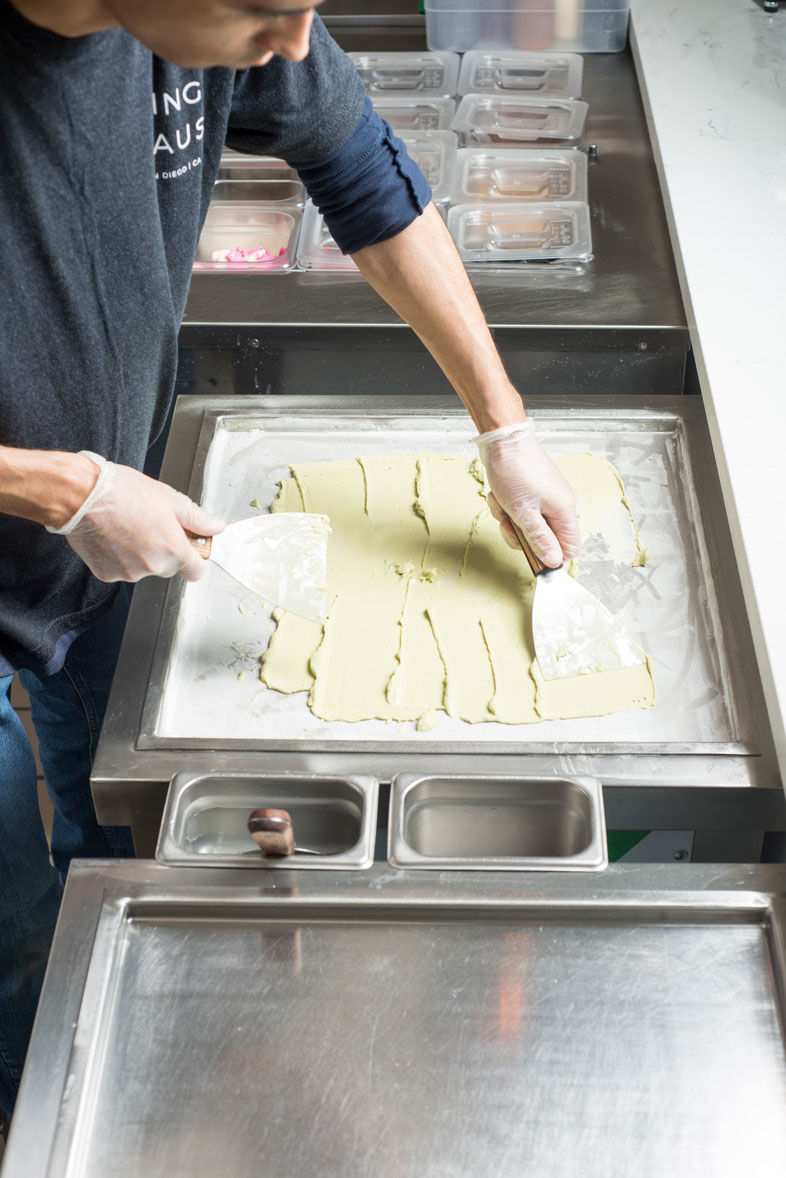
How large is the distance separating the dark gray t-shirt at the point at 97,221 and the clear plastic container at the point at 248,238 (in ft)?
2.24

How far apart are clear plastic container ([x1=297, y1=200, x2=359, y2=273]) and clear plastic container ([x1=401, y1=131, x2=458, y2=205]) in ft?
0.86

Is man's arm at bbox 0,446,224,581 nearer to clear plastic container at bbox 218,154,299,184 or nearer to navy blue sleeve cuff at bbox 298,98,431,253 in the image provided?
navy blue sleeve cuff at bbox 298,98,431,253

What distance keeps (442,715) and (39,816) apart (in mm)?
679

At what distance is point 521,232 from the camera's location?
227cm

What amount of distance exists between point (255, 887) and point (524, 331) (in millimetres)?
1201

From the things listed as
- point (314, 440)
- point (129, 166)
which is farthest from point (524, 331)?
point (129, 166)

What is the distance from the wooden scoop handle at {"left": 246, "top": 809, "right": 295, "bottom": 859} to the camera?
113 cm

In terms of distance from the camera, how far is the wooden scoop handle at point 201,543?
55.4 inches

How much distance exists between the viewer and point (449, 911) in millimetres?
1160

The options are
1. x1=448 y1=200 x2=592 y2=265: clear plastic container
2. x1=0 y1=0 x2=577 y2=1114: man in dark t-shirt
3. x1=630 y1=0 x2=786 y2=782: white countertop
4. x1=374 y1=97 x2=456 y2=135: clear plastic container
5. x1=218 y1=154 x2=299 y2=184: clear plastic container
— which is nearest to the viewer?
x1=0 y1=0 x2=577 y2=1114: man in dark t-shirt

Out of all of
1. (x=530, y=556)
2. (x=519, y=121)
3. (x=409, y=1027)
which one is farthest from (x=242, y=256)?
(x=409, y=1027)

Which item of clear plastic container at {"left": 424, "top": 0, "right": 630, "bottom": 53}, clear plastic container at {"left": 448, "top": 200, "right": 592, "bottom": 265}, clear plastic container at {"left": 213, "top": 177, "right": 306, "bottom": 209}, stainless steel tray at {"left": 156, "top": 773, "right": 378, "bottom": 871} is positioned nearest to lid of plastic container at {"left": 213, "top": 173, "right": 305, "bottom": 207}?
clear plastic container at {"left": 213, "top": 177, "right": 306, "bottom": 209}

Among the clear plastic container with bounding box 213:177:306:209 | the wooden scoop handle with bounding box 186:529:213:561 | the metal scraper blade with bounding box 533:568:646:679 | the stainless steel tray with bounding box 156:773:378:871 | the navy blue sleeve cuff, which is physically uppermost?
the navy blue sleeve cuff

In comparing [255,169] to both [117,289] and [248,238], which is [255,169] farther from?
[117,289]
